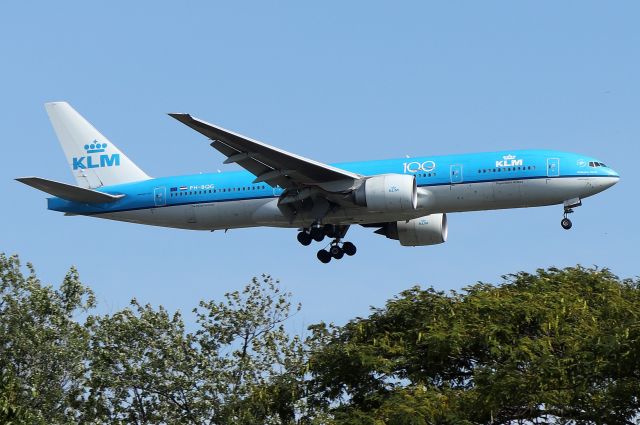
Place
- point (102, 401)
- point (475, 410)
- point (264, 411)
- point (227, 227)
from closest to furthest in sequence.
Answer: point (475, 410)
point (264, 411)
point (102, 401)
point (227, 227)

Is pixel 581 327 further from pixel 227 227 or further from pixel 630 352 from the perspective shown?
pixel 227 227

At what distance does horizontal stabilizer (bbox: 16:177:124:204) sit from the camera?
52.0 meters

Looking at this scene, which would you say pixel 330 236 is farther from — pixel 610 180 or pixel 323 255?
pixel 610 180

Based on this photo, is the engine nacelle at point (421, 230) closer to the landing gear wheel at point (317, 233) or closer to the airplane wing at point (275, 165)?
the landing gear wheel at point (317, 233)

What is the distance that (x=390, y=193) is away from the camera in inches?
1886

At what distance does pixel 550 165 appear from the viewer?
48594 millimetres

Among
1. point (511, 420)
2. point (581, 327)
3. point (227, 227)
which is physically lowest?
point (511, 420)

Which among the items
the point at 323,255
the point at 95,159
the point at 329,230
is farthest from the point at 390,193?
the point at 95,159

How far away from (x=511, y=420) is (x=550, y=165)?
52.8ft

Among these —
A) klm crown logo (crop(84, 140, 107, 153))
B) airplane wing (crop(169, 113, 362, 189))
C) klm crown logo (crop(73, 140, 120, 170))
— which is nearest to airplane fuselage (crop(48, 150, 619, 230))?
airplane wing (crop(169, 113, 362, 189))

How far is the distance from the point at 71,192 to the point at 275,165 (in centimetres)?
979

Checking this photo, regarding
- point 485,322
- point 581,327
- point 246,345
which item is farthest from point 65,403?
point 581,327

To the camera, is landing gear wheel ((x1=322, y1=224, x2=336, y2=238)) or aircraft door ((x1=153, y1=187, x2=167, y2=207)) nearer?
landing gear wheel ((x1=322, y1=224, x2=336, y2=238))

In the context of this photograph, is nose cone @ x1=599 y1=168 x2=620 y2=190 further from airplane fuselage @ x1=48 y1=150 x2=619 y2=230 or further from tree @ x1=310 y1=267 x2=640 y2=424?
tree @ x1=310 y1=267 x2=640 y2=424
